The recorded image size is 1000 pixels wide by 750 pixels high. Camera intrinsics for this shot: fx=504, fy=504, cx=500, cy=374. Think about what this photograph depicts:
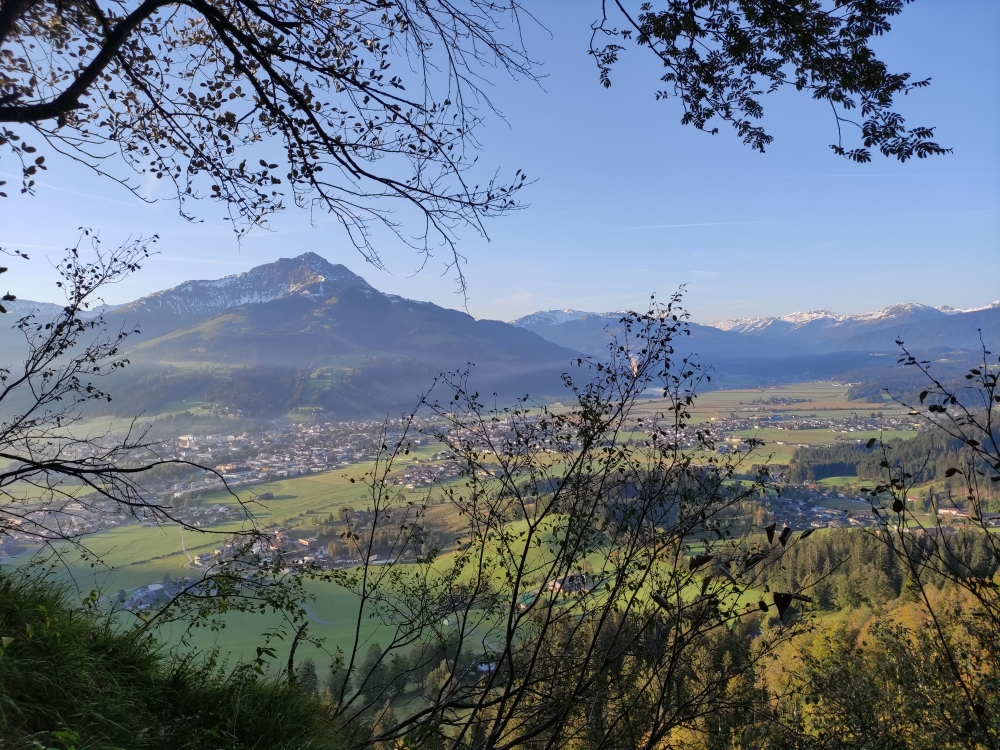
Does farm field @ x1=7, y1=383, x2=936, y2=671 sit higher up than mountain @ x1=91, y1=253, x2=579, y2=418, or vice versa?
mountain @ x1=91, y1=253, x2=579, y2=418

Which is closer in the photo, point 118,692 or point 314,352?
point 118,692

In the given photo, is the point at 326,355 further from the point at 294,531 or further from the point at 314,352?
the point at 294,531

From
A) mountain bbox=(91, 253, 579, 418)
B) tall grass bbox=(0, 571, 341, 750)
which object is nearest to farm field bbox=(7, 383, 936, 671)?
tall grass bbox=(0, 571, 341, 750)

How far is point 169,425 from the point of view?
176 feet

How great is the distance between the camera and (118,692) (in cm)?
290

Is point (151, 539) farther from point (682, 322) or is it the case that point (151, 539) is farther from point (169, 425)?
point (169, 425)

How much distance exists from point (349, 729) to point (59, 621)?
7.28 ft

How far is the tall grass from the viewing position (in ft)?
8.23

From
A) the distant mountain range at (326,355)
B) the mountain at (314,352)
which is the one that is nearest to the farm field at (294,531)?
the distant mountain range at (326,355)

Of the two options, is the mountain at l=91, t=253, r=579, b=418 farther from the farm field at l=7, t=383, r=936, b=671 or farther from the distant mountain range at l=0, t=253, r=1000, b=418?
the farm field at l=7, t=383, r=936, b=671

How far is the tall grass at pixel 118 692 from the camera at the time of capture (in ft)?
8.23

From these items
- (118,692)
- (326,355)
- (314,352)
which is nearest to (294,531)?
(118,692)

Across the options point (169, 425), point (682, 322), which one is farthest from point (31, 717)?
point (169, 425)

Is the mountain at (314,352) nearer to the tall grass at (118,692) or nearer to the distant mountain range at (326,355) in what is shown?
the distant mountain range at (326,355)
